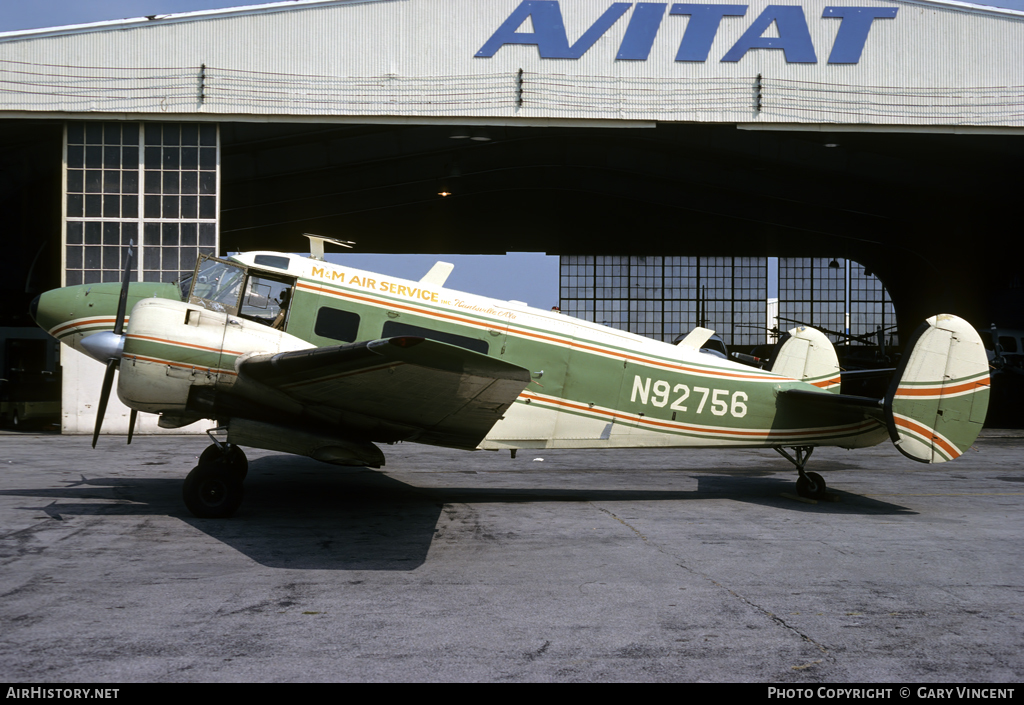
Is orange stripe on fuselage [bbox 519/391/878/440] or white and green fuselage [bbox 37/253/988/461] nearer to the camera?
white and green fuselage [bbox 37/253/988/461]

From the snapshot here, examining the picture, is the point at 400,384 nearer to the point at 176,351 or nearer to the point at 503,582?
the point at 503,582

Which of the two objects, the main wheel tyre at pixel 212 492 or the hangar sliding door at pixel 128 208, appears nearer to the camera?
the main wheel tyre at pixel 212 492

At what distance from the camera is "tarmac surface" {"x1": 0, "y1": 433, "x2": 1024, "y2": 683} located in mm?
4699

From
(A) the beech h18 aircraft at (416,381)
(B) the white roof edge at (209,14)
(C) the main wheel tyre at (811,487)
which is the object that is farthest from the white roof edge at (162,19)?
(C) the main wheel tyre at (811,487)

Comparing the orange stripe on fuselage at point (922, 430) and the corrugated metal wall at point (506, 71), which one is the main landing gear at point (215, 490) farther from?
the corrugated metal wall at point (506, 71)

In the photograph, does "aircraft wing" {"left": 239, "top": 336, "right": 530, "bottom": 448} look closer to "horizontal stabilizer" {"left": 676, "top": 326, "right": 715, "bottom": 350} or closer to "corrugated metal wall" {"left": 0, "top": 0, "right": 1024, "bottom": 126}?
"horizontal stabilizer" {"left": 676, "top": 326, "right": 715, "bottom": 350}

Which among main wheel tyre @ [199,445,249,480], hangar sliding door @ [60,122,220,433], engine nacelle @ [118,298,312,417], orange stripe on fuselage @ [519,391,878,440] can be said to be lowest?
main wheel tyre @ [199,445,249,480]

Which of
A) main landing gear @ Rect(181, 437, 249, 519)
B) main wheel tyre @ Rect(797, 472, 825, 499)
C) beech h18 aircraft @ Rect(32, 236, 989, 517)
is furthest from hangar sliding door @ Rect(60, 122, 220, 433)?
main wheel tyre @ Rect(797, 472, 825, 499)

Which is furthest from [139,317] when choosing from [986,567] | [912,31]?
[912,31]

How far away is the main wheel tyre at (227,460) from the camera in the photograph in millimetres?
8938

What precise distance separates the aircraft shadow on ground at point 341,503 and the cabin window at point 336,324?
228 cm

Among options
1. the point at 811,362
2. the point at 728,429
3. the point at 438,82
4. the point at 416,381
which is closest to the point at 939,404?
the point at 811,362

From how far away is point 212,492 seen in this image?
8898 mm

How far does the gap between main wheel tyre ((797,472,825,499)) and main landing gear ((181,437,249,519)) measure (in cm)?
785
